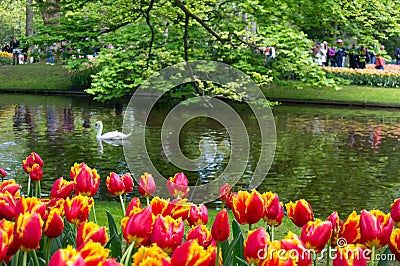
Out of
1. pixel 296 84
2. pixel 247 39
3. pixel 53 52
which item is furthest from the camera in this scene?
pixel 296 84

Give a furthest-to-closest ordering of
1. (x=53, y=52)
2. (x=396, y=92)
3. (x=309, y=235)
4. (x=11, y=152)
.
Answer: (x=396, y=92)
(x=11, y=152)
(x=53, y=52)
(x=309, y=235)

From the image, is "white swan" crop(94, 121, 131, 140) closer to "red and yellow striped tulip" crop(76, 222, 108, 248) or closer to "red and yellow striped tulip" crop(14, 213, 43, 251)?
"red and yellow striped tulip" crop(76, 222, 108, 248)

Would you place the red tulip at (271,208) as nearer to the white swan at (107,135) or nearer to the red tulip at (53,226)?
the red tulip at (53,226)

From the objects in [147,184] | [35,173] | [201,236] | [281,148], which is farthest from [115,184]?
[281,148]

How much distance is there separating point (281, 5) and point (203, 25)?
1328mm

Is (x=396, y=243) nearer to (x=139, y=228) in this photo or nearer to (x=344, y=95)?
(x=139, y=228)

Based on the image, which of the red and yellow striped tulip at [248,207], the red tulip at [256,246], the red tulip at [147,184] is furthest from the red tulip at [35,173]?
the red tulip at [256,246]

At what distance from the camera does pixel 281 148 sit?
49.0 ft

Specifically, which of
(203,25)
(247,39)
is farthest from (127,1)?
(247,39)

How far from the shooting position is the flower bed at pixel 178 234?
65.3 inches

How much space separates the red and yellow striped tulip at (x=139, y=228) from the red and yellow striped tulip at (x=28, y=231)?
0.93 ft


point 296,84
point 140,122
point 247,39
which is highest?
point 247,39

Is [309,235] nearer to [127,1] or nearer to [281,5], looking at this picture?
[281,5]

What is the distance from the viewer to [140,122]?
20062 mm
